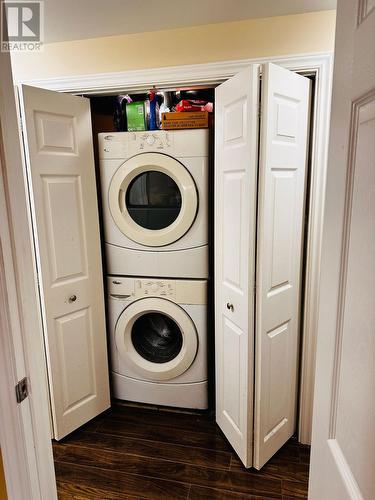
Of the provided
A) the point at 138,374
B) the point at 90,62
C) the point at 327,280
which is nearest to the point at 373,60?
the point at 327,280

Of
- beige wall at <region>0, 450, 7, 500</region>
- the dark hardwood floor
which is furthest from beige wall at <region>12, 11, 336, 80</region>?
the dark hardwood floor

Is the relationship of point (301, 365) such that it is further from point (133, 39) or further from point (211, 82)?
point (133, 39)

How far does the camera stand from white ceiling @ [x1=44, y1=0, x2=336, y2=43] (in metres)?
1.37

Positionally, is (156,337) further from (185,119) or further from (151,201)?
(185,119)

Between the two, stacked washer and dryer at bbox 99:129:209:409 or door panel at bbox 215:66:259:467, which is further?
stacked washer and dryer at bbox 99:129:209:409

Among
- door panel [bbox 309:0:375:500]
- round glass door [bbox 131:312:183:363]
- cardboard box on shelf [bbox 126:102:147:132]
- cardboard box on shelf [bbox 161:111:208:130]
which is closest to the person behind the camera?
door panel [bbox 309:0:375:500]

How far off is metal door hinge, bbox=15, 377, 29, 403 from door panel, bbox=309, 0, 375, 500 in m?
0.77

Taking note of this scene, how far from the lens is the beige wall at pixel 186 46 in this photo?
1.50 meters

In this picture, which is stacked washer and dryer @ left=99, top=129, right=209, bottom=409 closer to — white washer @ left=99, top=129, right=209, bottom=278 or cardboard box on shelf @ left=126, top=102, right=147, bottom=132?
Answer: white washer @ left=99, top=129, right=209, bottom=278

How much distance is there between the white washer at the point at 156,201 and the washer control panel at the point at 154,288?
5 centimetres

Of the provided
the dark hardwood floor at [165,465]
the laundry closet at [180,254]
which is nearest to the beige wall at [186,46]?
the laundry closet at [180,254]

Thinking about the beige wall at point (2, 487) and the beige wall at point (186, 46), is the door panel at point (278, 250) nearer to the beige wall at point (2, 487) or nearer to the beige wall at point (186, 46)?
the beige wall at point (186, 46)

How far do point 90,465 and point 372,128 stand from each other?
1959 mm

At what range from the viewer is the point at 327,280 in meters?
0.73
